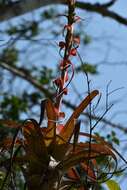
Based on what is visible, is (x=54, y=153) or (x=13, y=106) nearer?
(x=54, y=153)

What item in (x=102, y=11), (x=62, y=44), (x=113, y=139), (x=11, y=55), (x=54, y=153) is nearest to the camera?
(x=54, y=153)

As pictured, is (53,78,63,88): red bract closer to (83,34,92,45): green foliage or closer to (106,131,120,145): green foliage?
(106,131,120,145): green foliage

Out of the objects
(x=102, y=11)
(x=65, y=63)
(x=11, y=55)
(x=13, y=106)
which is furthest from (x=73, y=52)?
(x=11, y=55)

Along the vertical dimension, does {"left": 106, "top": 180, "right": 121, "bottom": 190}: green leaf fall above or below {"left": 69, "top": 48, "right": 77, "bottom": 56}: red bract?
below

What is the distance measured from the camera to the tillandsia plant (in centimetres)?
127

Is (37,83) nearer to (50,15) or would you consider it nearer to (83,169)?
(50,15)

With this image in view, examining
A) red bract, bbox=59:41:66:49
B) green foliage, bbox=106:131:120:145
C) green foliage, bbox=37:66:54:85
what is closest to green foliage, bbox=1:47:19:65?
green foliage, bbox=37:66:54:85

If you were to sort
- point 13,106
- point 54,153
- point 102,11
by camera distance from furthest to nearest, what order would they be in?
point 13,106 < point 102,11 < point 54,153

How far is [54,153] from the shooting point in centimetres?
129

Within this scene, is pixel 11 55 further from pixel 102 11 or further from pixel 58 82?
pixel 58 82

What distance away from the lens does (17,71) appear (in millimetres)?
6164

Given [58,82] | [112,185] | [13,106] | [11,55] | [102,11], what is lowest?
[112,185]

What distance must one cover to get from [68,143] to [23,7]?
2.83 m

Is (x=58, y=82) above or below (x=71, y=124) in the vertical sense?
above
